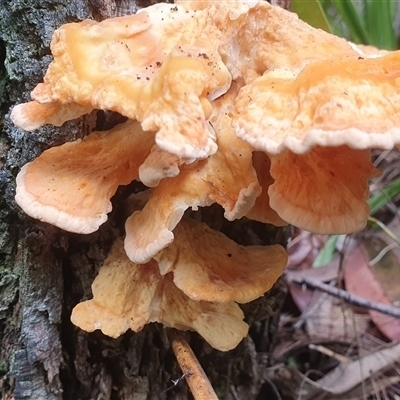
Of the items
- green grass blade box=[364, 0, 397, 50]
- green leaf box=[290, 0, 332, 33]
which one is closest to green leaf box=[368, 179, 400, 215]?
green grass blade box=[364, 0, 397, 50]

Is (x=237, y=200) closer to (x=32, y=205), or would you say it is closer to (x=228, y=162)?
(x=228, y=162)

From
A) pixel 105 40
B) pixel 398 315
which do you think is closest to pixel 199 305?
pixel 105 40

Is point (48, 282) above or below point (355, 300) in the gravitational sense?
above

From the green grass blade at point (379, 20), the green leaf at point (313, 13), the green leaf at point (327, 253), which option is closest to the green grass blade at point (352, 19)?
the green grass blade at point (379, 20)

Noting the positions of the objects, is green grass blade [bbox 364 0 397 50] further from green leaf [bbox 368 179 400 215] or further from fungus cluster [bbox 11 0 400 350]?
fungus cluster [bbox 11 0 400 350]

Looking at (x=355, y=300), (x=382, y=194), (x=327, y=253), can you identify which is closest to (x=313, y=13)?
(x=382, y=194)

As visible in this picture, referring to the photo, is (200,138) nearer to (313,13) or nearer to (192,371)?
(192,371)
